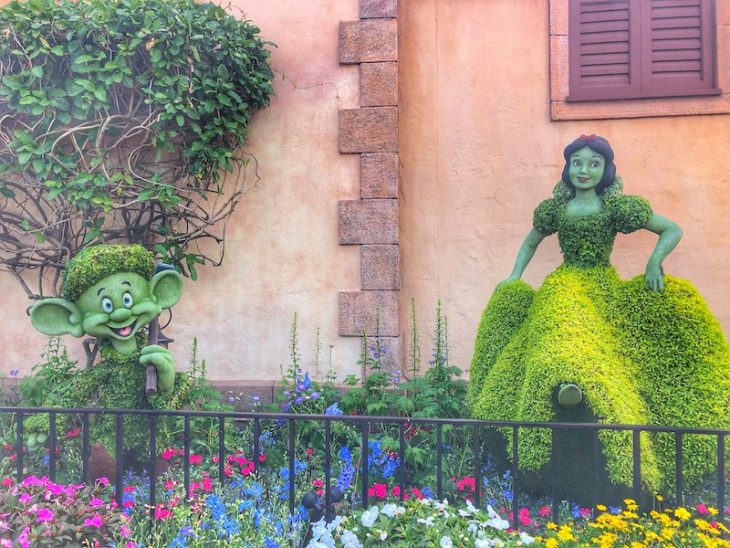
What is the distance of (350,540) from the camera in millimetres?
2031

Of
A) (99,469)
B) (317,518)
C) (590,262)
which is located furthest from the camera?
(590,262)

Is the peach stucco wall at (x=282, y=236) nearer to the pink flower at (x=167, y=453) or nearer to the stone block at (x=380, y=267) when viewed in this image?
the stone block at (x=380, y=267)

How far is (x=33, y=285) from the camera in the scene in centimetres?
480

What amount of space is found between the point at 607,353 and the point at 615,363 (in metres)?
0.07

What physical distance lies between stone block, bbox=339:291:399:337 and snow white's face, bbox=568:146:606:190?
68.2 inches

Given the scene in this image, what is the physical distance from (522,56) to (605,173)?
71.1 inches

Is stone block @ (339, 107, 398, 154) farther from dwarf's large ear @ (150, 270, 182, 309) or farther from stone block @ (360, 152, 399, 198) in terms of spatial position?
dwarf's large ear @ (150, 270, 182, 309)

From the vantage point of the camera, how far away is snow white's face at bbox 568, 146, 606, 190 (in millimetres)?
3334

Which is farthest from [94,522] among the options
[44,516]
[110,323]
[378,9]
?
[378,9]

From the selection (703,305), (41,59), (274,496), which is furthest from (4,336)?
(703,305)

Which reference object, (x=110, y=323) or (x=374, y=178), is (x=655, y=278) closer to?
(x=374, y=178)

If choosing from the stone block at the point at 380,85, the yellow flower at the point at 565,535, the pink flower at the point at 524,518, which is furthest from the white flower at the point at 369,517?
the stone block at the point at 380,85

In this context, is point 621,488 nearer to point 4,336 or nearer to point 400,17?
point 400,17

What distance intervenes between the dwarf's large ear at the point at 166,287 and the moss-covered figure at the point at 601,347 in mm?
1747
